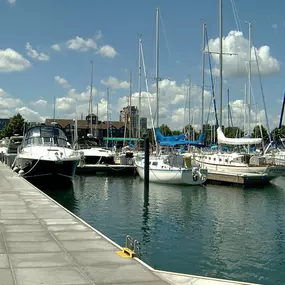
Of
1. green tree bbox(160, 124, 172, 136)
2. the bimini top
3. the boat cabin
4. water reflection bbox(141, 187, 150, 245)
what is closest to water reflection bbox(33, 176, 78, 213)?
the boat cabin

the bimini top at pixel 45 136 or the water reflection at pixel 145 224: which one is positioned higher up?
the bimini top at pixel 45 136

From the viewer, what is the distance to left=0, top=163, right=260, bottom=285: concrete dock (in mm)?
8359

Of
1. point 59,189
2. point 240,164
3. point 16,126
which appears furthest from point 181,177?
point 16,126

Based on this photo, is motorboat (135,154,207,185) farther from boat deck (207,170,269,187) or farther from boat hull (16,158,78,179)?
boat hull (16,158,78,179)

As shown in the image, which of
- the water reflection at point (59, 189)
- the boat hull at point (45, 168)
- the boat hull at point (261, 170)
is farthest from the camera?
the boat hull at point (261, 170)

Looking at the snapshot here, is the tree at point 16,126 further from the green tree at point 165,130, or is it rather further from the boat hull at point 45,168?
the boat hull at point 45,168

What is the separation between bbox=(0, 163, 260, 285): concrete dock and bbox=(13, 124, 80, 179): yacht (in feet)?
62.6

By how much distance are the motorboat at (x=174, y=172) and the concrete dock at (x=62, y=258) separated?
23052 millimetres

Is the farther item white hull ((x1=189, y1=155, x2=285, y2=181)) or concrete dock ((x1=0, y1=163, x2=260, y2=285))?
white hull ((x1=189, y1=155, x2=285, y2=181))

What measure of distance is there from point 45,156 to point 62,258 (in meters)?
25.5

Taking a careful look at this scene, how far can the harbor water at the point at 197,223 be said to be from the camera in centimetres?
1426

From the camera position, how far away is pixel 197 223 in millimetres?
21688

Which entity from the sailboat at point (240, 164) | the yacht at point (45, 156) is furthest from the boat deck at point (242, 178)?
the yacht at point (45, 156)

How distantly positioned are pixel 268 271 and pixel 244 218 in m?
10.1
